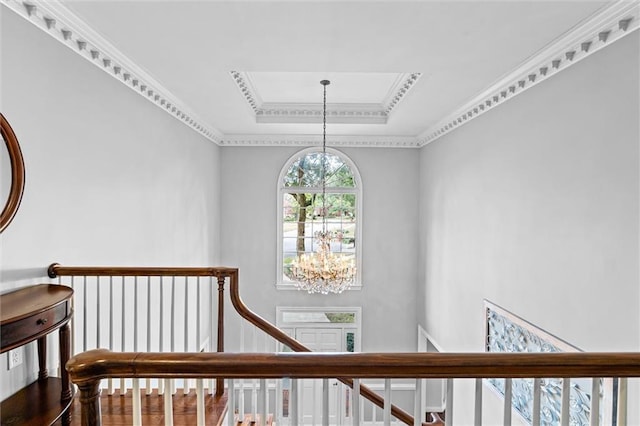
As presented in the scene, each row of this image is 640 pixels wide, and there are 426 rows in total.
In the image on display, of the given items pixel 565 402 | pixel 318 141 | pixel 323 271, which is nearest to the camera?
pixel 565 402

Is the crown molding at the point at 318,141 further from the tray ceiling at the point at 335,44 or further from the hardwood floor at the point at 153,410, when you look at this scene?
the hardwood floor at the point at 153,410

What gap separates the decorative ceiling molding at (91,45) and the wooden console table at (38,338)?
4.94ft

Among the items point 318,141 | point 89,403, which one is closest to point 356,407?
point 89,403

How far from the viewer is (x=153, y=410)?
2.24 m

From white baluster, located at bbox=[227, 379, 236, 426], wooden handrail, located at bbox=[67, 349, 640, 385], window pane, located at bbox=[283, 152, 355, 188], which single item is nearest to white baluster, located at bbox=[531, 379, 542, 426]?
wooden handrail, located at bbox=[67, 349, 640, 385]

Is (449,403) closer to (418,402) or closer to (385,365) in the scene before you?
(418,402)

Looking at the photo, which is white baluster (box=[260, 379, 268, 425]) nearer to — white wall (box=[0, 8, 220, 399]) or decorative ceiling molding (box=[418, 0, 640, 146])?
white wall (box=[0, 8, 220, 399])

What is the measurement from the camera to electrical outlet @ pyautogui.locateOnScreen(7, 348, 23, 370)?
1838mm

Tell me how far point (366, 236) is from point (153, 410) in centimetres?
420

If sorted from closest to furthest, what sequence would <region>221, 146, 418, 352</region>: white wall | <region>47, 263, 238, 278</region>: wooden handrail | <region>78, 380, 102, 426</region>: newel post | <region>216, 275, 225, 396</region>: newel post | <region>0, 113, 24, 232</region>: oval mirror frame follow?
<region>78, 380, 102, 426</region>: newel post → <region>0, 113, 24, 232</region>: oval mirror frame → <region>47, 263, 238, 278</region>: wooden handrail → <region>216, 275, 225, 396</region>: newel post → <region>221, 146, 418, 352</region>: white wall

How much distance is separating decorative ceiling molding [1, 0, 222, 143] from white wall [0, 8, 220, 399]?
0.16ft

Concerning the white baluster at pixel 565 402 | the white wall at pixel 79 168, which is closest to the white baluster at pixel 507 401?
the white baluster at pixel 565 402

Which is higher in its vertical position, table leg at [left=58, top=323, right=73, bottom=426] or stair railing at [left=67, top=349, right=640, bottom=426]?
stair railing at [left=67, top=349, right=640, bottom=426]

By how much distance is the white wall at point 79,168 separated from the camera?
1917mm
